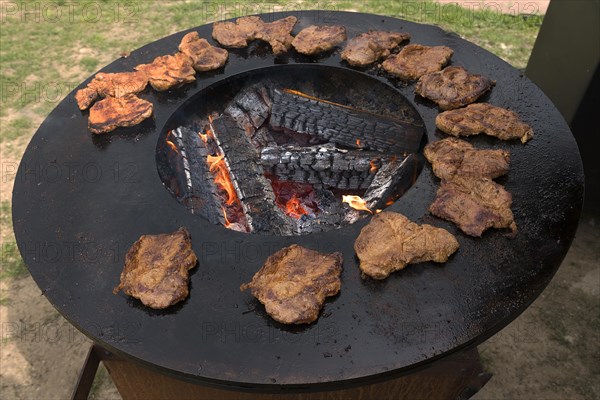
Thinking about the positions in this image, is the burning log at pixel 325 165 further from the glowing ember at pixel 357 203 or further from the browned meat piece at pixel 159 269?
the browned meat piece at pixel 159 269

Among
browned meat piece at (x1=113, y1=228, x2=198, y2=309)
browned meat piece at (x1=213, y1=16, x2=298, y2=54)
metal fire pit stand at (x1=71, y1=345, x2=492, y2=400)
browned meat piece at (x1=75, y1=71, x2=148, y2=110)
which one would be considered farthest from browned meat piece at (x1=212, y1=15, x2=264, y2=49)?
metal fire pit stand at (x1=71, y1=345, x2=492, y2=400)

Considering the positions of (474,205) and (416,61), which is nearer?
(474,205)

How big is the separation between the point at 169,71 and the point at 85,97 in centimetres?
61

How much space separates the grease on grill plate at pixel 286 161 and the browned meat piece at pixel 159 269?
64cm

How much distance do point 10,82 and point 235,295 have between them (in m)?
6.30

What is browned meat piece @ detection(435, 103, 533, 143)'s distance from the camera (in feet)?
10.4

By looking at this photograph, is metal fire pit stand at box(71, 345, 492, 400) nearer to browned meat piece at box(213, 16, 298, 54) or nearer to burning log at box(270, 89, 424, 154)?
burning log at box(270, 89, 424, 154)

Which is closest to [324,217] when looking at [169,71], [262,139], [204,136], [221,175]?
[221,175]

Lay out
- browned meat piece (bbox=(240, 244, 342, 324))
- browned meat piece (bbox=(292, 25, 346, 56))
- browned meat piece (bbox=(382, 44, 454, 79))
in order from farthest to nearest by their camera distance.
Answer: browned meat piece (bbox=(292, 25, 346, 56)) → browned meat piece (bbox=(382, 44, 454, 79)) → browned meat piece (bbox=(240, 244, 342, 324))

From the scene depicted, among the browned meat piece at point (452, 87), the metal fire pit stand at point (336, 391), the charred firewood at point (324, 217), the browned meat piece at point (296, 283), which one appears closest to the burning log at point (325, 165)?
the charred firewood at point (324, 217)

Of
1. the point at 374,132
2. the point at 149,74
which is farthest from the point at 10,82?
the point at 374,132

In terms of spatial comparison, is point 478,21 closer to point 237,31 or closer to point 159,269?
point 237,31

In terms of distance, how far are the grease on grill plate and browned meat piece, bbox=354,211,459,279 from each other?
2.01 ft

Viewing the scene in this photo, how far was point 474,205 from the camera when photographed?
2760 mm
